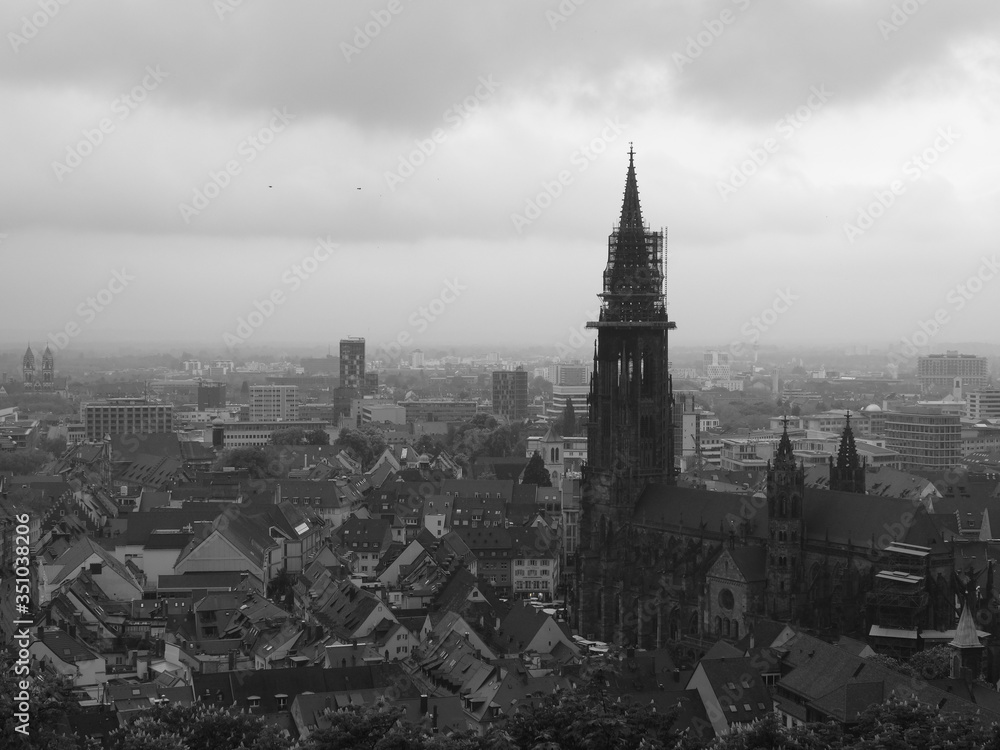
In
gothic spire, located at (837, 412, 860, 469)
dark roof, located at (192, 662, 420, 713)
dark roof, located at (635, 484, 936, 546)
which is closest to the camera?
dark roof, located at (192, 662, 420, 713)

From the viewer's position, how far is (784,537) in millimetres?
88312

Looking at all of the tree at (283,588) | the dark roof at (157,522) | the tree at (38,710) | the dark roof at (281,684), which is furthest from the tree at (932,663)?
the dark roof at (157,522)

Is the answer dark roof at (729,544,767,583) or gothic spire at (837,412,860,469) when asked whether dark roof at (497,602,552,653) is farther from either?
gothic spire at (837,412,860,469)

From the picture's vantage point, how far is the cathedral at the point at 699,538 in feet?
274

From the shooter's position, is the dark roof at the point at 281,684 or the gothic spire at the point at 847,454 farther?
the gothic spire at the point at 847,454

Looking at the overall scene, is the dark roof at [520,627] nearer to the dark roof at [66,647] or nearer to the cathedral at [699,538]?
the cathedral at [699,538]

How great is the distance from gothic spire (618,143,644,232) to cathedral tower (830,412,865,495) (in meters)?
21.9

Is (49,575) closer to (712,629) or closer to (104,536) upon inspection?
(104,536)

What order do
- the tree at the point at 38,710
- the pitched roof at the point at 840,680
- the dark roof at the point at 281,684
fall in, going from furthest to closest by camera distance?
the dark roof at the point at 281,684, the pitched roof at the point at 840,680, the tree at the point at 38,710

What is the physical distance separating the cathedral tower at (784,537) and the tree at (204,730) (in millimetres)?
40479

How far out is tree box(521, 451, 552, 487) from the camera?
170 metres

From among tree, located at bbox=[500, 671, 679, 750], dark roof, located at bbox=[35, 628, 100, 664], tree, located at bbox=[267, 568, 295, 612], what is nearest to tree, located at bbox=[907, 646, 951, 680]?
tree, located at bbox=[500, 671, 679, 750]

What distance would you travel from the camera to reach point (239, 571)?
347ft

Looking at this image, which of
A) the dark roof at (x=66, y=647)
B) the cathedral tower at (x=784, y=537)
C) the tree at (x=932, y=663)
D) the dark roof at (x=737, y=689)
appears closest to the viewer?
the dark roof at (x=737, y=689)
